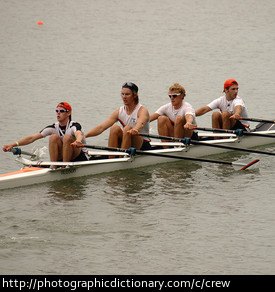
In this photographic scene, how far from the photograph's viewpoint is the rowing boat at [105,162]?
1159 cm

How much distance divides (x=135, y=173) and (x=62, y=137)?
1678mm

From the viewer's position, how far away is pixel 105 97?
21.5 meters

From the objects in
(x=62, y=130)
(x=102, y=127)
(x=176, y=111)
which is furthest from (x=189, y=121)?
(x=62, y=130)

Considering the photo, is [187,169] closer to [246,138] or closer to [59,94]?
[246,138]

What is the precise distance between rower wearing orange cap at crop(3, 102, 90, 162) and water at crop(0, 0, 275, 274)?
520mm

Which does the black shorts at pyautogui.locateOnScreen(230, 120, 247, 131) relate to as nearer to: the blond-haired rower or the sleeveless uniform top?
the blond-haired rower

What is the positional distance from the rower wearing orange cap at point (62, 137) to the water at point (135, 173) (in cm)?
52

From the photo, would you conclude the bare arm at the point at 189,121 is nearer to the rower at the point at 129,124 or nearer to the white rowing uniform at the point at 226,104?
the rower at the point at 129,124

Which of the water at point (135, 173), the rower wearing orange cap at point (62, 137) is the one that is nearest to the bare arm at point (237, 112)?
the water at point (135, 173)

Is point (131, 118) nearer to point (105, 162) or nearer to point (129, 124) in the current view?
point (129, 124)
